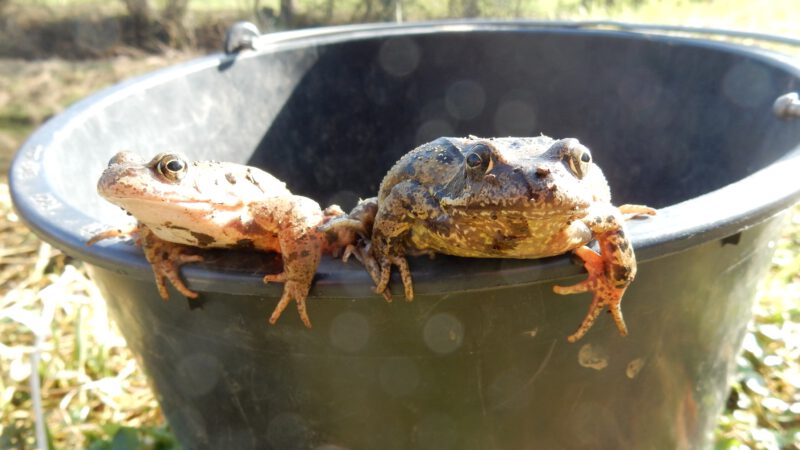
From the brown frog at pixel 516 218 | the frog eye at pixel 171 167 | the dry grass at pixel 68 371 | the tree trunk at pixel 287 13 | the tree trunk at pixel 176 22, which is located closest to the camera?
the brown frog at pixel 516 218

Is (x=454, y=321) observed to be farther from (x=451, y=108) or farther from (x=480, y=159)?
(x=451, y=108)

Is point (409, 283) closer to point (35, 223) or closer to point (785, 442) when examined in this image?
point (35, 223)

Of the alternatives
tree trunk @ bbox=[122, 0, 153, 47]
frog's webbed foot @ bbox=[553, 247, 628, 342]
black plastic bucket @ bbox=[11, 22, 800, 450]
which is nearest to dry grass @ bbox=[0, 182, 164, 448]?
black plastic bucket @ bbox=[11, 22, 800, 450]

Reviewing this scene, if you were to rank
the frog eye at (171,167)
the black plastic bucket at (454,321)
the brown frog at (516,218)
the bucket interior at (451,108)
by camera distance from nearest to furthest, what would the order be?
1. the brown frog at (516,218)
2. the black plastic bucket at (454,321)
3. the frog eye at (171,167)
4. the bucket interior at (451,108)

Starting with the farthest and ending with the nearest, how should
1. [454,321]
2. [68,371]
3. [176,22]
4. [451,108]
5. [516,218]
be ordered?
1. [176,22]
2. [451,108]
3. [68,371]
4. [454,321]
5. [516,218]

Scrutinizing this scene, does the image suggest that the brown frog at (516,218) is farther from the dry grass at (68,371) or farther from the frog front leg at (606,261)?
the dry grass at (68,371)

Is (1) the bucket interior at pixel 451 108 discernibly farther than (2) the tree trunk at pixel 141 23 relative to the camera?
No

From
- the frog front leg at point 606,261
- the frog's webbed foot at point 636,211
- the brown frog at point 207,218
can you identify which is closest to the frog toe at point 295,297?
the brown frog at point 207,218

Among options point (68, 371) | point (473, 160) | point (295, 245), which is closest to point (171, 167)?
point (295, 245)
